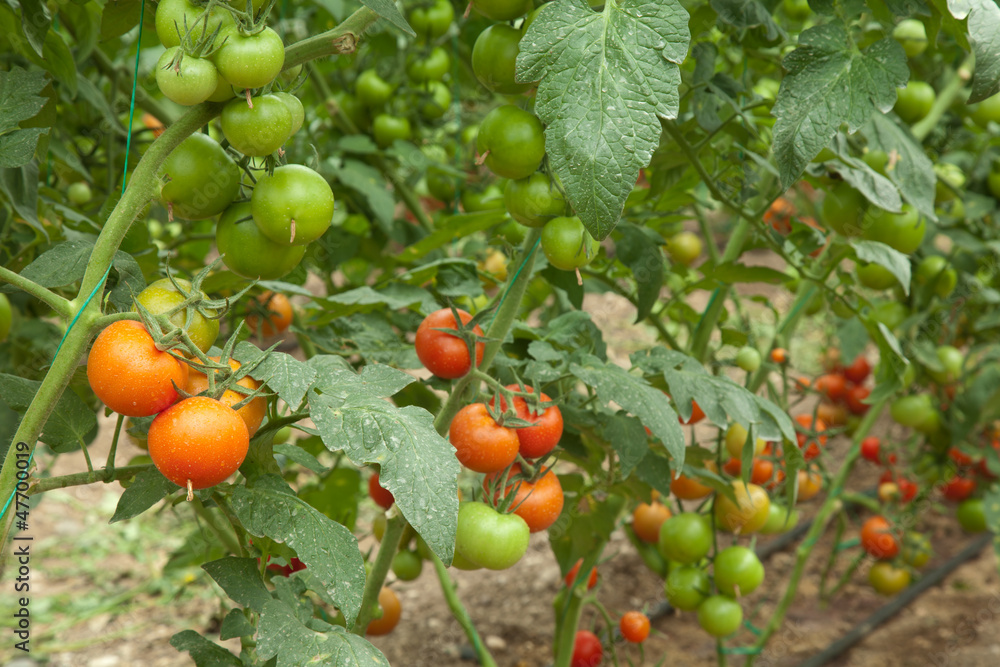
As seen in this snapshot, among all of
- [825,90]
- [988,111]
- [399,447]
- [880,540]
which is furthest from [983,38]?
[880,540]

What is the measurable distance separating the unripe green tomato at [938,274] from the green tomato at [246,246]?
4.83ft

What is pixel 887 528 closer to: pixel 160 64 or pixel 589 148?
pixel 589 148

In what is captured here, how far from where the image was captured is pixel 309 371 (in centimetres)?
59

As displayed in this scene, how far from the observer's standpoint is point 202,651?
718mm

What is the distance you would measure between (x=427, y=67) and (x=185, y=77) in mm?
1015

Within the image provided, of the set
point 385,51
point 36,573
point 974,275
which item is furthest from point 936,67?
point 36,573

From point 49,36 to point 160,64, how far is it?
41 centimetres

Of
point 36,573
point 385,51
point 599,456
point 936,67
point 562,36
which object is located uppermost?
point 562,36

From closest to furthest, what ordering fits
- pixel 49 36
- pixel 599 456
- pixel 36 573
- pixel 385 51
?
pixel 49 36 → pixel 599 456 → pixel 385 51 → pixel 36 573

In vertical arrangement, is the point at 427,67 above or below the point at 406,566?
above

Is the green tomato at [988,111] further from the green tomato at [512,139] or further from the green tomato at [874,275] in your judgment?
the green tomato at [512,139]

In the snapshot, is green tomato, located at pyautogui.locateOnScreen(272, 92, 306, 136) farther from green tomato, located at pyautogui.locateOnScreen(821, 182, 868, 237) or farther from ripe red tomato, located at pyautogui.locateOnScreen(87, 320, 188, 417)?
green tomato, located at pyautogui.locateOnScreen(821, 182, 868, 237)

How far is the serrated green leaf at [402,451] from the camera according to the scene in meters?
0.55

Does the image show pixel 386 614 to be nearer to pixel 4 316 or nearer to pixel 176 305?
pixel 4 316
